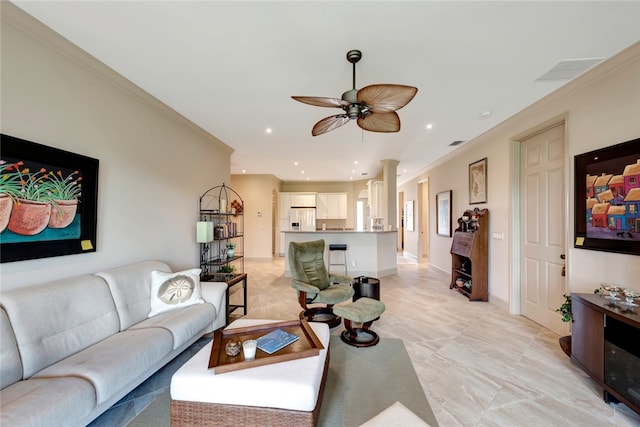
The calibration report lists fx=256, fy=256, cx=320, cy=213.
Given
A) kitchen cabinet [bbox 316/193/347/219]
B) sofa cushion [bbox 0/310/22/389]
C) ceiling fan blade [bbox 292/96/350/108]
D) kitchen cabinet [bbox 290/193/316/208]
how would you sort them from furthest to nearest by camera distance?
kitchen cabinet [bbox 316/193/347/219] < kitchen cabinet [bbox 290/193/316/208] < ceiling fan blade [bbox 292/96/350/108] < sofa cushion [bbox 0/310/22/389]

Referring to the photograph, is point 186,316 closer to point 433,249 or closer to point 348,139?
point 348,139

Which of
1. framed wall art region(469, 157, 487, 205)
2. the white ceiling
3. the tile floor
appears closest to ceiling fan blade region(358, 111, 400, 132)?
the white ceiling

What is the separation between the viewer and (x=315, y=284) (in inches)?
141

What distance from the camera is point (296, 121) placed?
3.68 metres

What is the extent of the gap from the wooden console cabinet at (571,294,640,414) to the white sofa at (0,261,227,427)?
3.31 m

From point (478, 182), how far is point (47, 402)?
552 centimetres

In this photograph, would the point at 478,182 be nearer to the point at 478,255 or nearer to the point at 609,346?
the point at 478,255

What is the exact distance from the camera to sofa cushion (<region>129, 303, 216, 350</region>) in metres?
2.20

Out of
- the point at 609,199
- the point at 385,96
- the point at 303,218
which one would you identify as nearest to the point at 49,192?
the point at 385,96

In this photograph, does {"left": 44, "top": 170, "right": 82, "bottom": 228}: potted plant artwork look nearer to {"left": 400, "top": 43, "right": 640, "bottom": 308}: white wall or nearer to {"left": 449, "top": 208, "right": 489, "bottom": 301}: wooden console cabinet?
{"left": 400, "top": 43, "right": 640, "bottom": 308}: white wall

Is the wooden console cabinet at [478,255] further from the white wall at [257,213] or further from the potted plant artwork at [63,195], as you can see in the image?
the white wall at [257,213]

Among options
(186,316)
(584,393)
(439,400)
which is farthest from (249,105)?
(584,393)

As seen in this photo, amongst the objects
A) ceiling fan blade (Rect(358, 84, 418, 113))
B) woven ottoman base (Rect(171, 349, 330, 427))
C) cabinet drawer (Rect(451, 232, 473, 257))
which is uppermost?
ceiling fan blade (Rect(358, 84, 418, 113))

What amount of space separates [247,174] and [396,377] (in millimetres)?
7183
